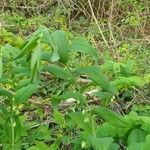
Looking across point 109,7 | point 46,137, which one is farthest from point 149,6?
point 46,137

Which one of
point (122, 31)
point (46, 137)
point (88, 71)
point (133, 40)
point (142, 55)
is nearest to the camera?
point (88, 71)

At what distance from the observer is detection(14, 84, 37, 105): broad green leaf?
165cm

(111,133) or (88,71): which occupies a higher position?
(88,71)

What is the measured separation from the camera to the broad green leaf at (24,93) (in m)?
1.65

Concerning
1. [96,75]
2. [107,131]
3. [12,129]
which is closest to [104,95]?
[107,131]

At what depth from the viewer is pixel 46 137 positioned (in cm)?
213

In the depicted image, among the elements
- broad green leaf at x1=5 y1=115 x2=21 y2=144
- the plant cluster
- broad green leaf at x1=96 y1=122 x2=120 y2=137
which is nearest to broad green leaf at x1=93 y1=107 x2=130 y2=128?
the plant cluster

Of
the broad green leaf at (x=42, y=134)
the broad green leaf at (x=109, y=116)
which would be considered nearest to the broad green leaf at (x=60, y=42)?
the broad green leaf at (x=109, y=116)

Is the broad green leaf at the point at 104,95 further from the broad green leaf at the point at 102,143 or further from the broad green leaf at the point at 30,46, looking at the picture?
the broad green leaf at the point at 30,46

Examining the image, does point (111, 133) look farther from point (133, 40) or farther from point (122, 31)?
point (122, 31)

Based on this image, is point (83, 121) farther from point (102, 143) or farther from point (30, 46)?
point (30, 46)

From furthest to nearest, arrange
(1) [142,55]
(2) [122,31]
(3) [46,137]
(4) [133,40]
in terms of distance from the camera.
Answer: (2) [122,31] < (4) [133,40] < (1) [142,55] < (3) [46,137]

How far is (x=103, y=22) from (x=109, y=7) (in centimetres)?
29

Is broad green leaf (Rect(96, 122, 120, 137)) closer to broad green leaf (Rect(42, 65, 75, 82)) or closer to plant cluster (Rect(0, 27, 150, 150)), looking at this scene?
plant cluster (Rect(0, 27, 150, 150))
